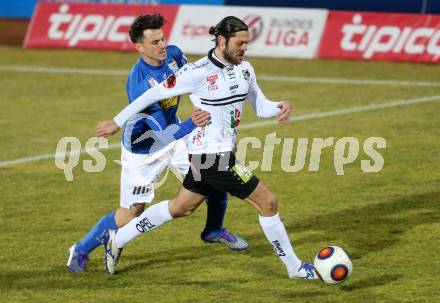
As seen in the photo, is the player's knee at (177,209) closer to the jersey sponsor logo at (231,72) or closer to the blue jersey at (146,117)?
the blue jersey at (146,117)

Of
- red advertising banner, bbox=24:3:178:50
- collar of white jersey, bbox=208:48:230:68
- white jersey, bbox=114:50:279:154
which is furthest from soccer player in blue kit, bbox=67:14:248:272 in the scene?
red advertising banner, bbox=24:3:178:50

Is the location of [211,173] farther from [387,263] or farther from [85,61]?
[85,61]

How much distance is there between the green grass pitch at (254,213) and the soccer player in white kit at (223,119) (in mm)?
593

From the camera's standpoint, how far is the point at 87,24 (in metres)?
24.9

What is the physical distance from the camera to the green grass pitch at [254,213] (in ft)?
29.7

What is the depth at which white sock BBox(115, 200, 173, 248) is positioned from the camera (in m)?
9.23

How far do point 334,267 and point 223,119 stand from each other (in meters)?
1.64

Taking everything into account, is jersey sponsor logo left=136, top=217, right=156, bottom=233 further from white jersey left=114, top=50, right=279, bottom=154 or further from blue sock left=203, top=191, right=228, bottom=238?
blue sock left=203, top=191, right=228, bottom=238

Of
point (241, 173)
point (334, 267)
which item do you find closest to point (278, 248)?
point (334, 267)

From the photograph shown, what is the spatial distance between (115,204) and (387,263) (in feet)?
12.9

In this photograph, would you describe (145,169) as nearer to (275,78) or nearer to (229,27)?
(229,27)

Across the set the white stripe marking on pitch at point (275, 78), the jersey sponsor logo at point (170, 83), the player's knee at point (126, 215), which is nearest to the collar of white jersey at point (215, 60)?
the jersey sponsor logo at point (170, 83)

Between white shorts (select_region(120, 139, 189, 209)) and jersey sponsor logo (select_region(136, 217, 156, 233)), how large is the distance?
399mm

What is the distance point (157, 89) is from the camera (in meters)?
8.92
